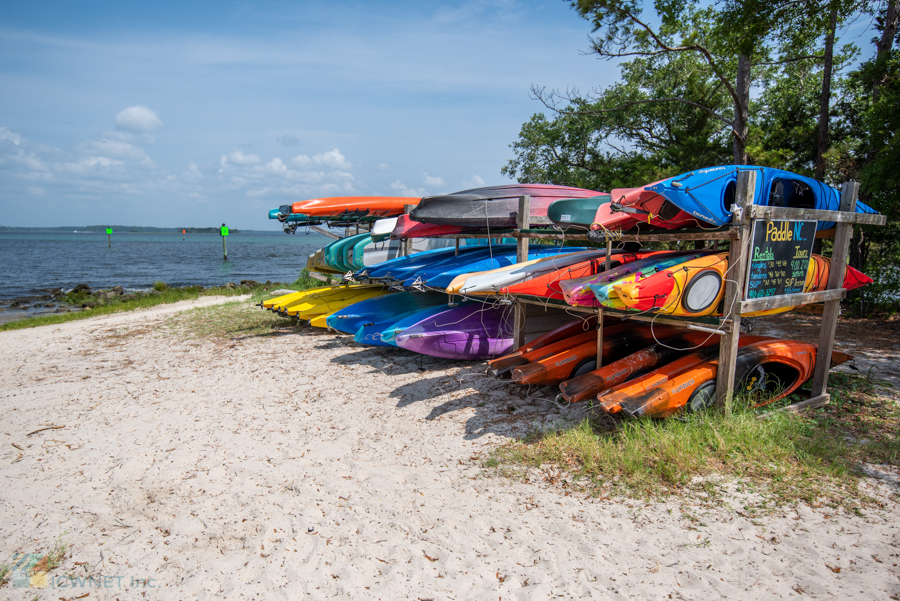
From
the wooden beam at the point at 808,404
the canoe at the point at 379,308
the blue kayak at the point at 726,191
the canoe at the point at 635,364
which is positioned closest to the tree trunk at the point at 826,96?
the blue kayak at the point at 726,191

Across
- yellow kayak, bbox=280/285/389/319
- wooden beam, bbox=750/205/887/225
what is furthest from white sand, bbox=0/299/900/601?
yellow kayak, bbox=280/285/389/319

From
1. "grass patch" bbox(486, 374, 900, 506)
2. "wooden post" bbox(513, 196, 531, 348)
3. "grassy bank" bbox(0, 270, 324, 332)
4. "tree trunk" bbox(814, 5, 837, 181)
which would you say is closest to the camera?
"grass patch" bbox(486, 374, 900, 506)

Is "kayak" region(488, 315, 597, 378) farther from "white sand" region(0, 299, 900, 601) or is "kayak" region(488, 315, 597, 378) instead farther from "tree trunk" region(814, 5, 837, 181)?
"tree trunk" region(814, 5, 837, 181)

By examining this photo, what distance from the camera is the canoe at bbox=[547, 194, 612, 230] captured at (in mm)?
6203

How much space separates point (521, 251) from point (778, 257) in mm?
3134

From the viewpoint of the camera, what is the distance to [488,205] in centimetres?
720

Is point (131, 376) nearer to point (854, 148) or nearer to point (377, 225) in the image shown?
point (377, 225)

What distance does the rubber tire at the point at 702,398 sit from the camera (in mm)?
4512

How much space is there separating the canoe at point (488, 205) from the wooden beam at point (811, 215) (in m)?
3.12

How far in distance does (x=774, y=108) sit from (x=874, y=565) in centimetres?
1197

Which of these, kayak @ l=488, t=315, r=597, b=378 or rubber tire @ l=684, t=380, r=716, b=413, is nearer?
rubber tire @ l=684, t=380, r=716, b=413

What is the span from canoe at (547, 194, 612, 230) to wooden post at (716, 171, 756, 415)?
1.95m

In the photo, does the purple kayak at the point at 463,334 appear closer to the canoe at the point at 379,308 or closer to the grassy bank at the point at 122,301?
the canoe at the point at 379,308

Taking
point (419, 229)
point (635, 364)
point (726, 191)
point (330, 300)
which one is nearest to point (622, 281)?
point (635, 364)
